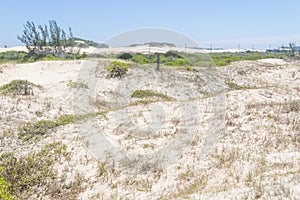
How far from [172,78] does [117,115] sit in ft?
29.1

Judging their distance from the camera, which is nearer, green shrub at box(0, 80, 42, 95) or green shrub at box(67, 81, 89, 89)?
green shrub at box(0, 80, 42, 95)

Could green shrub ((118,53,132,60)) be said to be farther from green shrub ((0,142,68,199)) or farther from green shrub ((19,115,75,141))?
green shrub ((0,142,68,199))

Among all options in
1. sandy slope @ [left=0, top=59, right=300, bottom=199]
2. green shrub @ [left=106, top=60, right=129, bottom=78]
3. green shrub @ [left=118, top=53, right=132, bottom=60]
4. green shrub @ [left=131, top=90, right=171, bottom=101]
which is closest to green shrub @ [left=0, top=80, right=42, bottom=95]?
sandy slope @ [left=0, top=59, right=300, bottom=199]

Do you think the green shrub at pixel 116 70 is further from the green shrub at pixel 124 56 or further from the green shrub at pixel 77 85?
the green shrub at pixel 124 56

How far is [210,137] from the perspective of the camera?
6996 mm

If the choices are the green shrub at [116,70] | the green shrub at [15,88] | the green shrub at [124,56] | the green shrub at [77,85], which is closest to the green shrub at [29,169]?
the green shrub at [15,88]

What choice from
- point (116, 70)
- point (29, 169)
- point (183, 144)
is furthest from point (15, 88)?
point (183, 144)

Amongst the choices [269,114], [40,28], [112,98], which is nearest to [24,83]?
[112,98]

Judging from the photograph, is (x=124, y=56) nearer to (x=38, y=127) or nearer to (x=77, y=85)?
(x=77, y=85)

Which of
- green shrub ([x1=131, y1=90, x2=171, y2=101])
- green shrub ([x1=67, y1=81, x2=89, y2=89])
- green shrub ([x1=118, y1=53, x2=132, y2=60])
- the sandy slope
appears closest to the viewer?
the sandy slope

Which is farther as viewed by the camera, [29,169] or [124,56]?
[124,56]

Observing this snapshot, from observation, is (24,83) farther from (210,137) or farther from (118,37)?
(210,137)

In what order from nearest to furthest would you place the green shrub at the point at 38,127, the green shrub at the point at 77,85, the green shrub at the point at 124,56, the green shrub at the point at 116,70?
the green shrub at the point at 38,127, the green shrub at the point at 77,85, the green shrub at the point at 116,70, the green shrub at the point at 124,56

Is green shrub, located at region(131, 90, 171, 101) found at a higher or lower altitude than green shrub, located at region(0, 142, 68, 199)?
higher
